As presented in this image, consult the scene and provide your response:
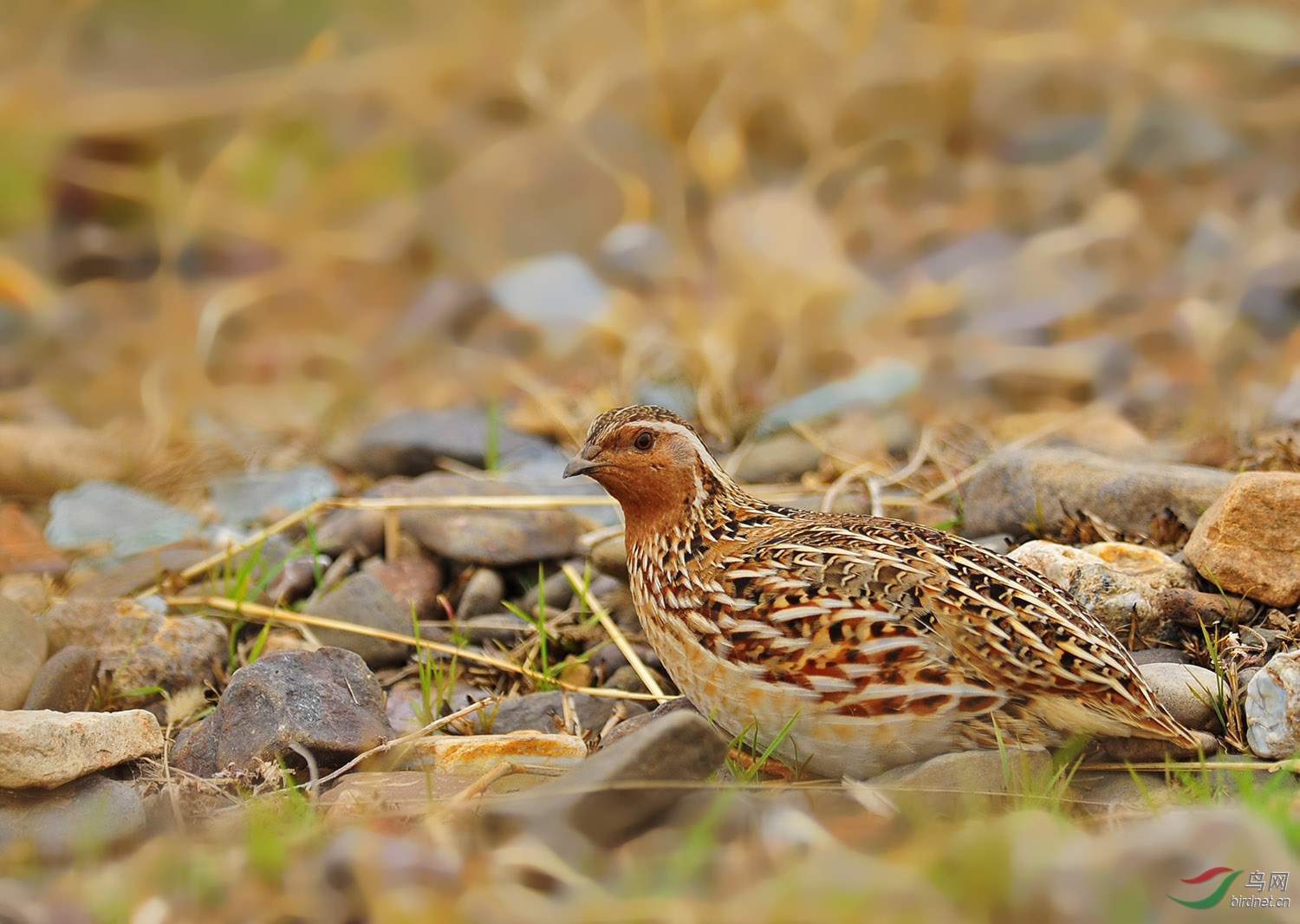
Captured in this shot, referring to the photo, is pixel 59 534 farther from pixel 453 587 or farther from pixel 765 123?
pixel 765 123

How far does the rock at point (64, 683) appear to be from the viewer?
3256 mm

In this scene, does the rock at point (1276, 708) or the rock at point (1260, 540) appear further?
the rock at point (1260, 540)

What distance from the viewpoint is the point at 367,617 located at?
3.81 metres

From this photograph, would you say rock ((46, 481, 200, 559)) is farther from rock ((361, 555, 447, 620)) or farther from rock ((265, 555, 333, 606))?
rock ((361, 555, 447, 620))

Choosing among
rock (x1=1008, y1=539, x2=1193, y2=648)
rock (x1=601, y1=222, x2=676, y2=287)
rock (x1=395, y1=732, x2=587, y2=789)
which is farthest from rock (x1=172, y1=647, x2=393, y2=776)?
rock (x1=601, y1=222, x2=676, y2=287)

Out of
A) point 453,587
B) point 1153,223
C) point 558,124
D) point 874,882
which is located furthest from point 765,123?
point 874,882

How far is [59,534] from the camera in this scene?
4.75m

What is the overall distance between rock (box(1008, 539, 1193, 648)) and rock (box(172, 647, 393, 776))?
1.78m

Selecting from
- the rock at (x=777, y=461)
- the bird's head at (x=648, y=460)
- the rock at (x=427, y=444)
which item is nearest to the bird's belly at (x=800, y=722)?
the bird's head at (x=648, y=460)

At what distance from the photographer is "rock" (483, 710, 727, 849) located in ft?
6.32

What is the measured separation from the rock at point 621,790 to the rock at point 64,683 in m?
1.67

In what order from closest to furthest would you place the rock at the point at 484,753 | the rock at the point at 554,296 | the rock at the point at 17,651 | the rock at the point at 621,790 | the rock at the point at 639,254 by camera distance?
1. the rock at the point at 621,790
2. the rock at the point at 484,753
3. the rock at the point at 17,651
4. the rock at the point at 554,296
5. the rock at the point at 639,254

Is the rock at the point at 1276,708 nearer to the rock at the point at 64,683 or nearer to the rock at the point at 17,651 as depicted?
the rock at the point at 64,683

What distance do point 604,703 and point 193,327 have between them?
14.5 feet
